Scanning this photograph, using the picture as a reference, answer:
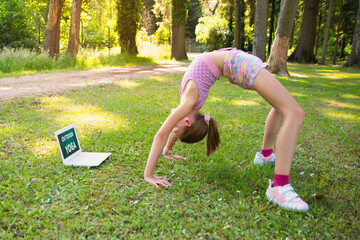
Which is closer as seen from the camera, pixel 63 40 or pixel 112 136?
pixel 112 136

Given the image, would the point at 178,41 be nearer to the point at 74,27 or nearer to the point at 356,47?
the point at 74,27

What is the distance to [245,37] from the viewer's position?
90.3ft

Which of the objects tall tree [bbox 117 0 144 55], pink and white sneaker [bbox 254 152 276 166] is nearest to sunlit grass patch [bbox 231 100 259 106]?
pink and white sneaker [bbox 254 152 276 166]

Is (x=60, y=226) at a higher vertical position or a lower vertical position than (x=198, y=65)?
lower

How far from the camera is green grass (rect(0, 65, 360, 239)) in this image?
214 centimetres

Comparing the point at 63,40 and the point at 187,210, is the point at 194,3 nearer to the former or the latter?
the point at 63,40

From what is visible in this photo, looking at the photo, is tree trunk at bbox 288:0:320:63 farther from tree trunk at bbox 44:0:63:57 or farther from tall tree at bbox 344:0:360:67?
tree trunk at bbox 44:0:63:57

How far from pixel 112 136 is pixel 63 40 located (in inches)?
1140

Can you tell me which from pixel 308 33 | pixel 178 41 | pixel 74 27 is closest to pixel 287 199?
pixel 74 27

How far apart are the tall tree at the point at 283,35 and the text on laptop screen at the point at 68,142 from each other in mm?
9749

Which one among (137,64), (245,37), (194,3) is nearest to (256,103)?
(137,64)

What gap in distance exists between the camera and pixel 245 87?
2705mm

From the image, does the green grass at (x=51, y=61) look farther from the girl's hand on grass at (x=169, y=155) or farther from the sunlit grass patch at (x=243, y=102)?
the girl's hand on grass at (x=169, y=155)

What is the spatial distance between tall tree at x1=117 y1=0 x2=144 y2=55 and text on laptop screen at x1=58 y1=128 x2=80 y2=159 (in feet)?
48.3
